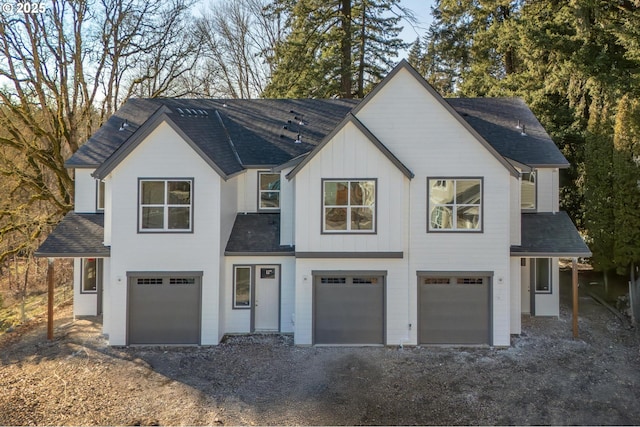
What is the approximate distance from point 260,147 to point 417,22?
1539 cm

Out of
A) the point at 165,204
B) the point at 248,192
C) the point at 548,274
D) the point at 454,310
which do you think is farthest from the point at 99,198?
the point at 548,274

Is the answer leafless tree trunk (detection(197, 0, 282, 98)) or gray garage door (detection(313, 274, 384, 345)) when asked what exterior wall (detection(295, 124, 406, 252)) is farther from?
leafless tree trunk (detection(197, 0, 282, 98))

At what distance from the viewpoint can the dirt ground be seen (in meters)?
9.01

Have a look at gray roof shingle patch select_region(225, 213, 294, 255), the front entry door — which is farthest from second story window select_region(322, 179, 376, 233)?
the front entry door

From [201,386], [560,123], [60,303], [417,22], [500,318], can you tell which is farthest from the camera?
[417,22]

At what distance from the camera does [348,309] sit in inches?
505

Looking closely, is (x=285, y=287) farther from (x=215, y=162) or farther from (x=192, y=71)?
(x=192, y=71)

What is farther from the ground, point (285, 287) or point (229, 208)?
point (229, 208)

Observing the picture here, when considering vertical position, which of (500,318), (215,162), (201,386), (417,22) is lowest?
(201,386)

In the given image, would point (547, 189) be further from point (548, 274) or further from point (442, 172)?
point (442, 172)

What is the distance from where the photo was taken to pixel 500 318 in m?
12.6

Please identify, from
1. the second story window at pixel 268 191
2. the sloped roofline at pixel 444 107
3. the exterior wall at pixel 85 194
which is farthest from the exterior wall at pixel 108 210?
the sloped roofline at pixel 444 107

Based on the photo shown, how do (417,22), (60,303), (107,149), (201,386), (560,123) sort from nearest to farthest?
(201,386), (107,149), (60,303), (560,123), (417,22)

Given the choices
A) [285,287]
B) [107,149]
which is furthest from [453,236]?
[107,149]
